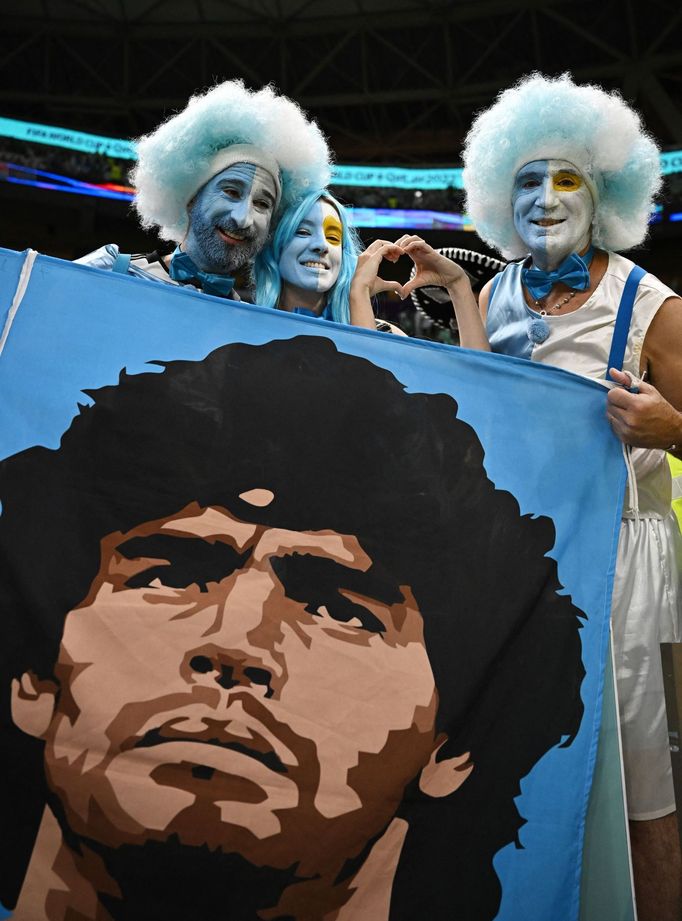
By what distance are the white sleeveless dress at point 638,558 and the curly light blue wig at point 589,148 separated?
0.51 feet

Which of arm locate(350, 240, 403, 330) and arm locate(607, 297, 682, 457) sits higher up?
arm locate(350, 240, 403, 330)

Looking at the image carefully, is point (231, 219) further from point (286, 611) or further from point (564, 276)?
point (286, 611)

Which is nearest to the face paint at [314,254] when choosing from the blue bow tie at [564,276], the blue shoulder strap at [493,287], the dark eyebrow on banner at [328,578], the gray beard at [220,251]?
the gray beard at [220,251]

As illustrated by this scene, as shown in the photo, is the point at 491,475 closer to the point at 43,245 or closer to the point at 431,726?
the point at 431,726

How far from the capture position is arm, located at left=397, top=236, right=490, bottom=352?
2314 millimetres

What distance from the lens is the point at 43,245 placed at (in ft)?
42.3

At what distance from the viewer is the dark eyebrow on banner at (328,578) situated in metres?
1.75

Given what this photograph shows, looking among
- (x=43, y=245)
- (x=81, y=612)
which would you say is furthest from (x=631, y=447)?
(x=43, y=245)

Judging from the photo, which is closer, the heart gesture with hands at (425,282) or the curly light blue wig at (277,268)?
the heart gesture with hands at (425,282)

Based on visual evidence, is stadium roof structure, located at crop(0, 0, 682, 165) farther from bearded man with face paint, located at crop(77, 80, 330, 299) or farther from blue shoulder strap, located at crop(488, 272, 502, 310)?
blue shoulder strap, located at crop(488, 272, 502, 310)

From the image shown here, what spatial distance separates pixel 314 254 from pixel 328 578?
1.08m

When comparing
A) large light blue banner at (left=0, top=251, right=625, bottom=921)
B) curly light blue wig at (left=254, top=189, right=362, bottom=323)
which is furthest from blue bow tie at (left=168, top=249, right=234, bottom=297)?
large light blue banner at (left=0, top=251, right=625, bottom=921)

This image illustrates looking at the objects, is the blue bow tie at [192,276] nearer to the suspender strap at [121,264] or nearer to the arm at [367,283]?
the suspender strap at [121,264]

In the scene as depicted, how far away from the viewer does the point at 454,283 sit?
7.74 feet
